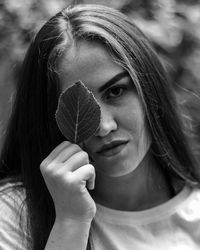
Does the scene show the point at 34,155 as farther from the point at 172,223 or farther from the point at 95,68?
the point at 172,223

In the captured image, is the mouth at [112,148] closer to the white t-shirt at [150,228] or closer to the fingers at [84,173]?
the fingers at [84,173]

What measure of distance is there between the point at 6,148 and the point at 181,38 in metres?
1.02

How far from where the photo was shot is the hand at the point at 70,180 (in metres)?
1.74

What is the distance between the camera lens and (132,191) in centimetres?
216

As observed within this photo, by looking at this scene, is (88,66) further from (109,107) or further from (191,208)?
(191,208)

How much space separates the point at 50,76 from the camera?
186 cm

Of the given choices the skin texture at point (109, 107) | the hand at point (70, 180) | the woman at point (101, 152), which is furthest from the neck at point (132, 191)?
the hand at point (70, 180)

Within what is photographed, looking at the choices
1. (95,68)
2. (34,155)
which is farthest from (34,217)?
(95,68)

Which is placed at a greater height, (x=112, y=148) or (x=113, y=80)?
(x=113, y=80)

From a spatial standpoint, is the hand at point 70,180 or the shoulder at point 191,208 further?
the shoulder at point 191,208

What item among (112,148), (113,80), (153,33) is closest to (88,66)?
(113,80)

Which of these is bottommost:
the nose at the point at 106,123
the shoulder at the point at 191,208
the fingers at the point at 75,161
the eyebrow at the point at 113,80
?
the shoulder at the point at 191,208

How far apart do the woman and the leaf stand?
48 millimetres

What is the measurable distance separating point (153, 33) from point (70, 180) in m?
1.09
